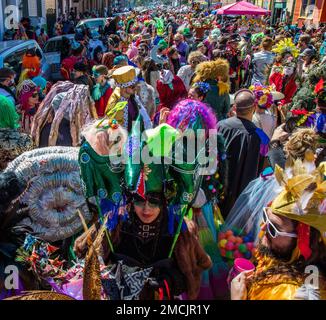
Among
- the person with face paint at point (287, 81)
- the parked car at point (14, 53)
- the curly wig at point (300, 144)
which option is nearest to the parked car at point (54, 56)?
the parked car at point (14, 53)

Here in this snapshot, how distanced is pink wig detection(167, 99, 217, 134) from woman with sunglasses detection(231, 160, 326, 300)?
121 cm

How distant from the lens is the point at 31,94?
17.3 ft

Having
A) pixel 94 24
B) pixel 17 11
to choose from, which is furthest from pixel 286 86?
pixel 17 11

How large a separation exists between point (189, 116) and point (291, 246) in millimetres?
1443

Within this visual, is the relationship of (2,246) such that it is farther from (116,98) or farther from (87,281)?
(116,98)

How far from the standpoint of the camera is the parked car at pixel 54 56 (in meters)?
11.3

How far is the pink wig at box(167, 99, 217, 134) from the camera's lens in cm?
319

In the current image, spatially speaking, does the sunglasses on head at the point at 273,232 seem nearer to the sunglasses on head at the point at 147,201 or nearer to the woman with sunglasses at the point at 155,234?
the woman with sunglasses at the point at 155,234

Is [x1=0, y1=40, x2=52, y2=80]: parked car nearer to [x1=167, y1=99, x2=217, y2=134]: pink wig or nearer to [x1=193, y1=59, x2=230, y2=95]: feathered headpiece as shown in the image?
[x1=193, y1=59, x2=230, y2=95]: feathered headpiece

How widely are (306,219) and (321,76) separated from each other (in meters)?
3.95

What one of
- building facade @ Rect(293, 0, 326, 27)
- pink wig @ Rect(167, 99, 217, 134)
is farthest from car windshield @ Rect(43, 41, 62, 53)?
building facade @ Rect(293, 0, 326, 27)

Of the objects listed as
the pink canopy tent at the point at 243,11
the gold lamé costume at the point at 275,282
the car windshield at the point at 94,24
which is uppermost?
the pink canopy tent at the point at 243,11

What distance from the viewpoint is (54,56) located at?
39.5ft

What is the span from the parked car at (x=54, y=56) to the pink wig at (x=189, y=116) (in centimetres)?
867
